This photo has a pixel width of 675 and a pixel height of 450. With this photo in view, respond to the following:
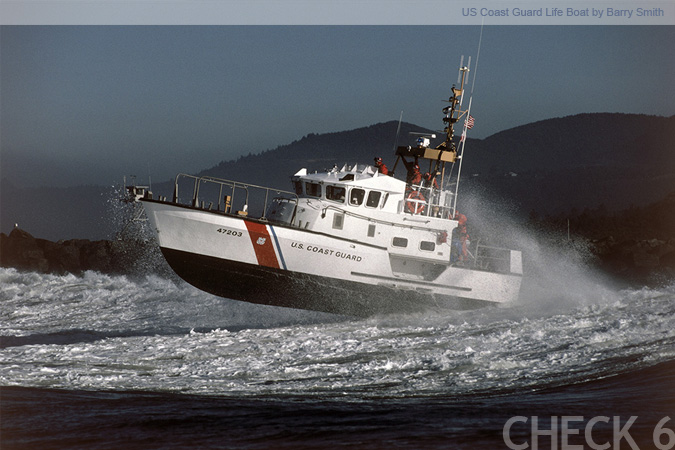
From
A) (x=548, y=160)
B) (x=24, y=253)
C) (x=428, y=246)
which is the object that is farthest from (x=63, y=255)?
(x=548, y=160)

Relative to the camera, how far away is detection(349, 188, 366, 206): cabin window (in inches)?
616

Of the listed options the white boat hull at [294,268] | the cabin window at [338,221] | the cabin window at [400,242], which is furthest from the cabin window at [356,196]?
the cabin window at [400,242]

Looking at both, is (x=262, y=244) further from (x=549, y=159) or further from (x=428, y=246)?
(x=549, y=159)

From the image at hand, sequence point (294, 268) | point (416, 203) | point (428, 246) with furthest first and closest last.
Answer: point (416, 203) → point (428, 246) → point (294, 268)

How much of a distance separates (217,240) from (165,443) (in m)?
8.53

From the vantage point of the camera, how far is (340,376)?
31.9 feet

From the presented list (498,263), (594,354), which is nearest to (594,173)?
(498,263)

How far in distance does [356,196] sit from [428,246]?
216 cm

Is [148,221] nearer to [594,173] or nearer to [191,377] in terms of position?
[191,377]

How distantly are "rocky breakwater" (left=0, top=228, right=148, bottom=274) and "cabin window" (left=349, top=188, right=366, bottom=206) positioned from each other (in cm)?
2501

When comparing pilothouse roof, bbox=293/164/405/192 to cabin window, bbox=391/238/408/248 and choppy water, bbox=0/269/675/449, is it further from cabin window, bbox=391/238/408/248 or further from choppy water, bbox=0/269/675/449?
choppy water, bbox=0/269/675/449

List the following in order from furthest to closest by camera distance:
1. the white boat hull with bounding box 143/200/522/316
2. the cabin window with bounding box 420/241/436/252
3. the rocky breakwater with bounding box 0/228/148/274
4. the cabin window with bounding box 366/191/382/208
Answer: the rocky breakwater with bounding box 0/228/148/274 → the cabin window with bounding box 420/241/436/252 → the cabin window with bounding box 366/191/382/208 → the white boat hull with bounding box 143/200/522/316

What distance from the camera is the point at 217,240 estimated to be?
47.7 feet

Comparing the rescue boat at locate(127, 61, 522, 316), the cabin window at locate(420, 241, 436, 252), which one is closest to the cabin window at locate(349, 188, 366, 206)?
the rescue boat at locate(127, 61, 522, 316)
